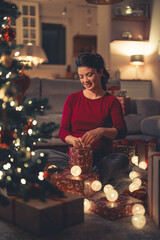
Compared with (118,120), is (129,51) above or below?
above

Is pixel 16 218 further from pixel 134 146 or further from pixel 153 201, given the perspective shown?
pixel 134 146

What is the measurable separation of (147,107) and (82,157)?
1.98m

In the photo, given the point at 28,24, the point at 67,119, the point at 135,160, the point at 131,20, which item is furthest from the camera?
the point at 28,24

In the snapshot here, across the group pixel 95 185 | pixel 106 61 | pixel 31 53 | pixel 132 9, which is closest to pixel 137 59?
pixel 106 61

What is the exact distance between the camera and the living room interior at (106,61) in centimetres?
126

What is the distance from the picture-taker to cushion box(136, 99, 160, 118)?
341cm

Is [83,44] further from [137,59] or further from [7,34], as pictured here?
[7,34]

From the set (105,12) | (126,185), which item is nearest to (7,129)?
(126,185)

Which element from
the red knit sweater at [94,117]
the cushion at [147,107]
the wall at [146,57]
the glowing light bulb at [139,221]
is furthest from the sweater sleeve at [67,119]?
the wall at [146,57]

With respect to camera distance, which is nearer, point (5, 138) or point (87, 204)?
point (5, 138)

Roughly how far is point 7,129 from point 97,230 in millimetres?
566

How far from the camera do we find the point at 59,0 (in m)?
7.44

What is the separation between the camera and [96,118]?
1836mm

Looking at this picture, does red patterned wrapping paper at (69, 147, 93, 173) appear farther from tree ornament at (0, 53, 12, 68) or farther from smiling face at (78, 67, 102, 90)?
tree ornament at (0, 53, 12, 68)
